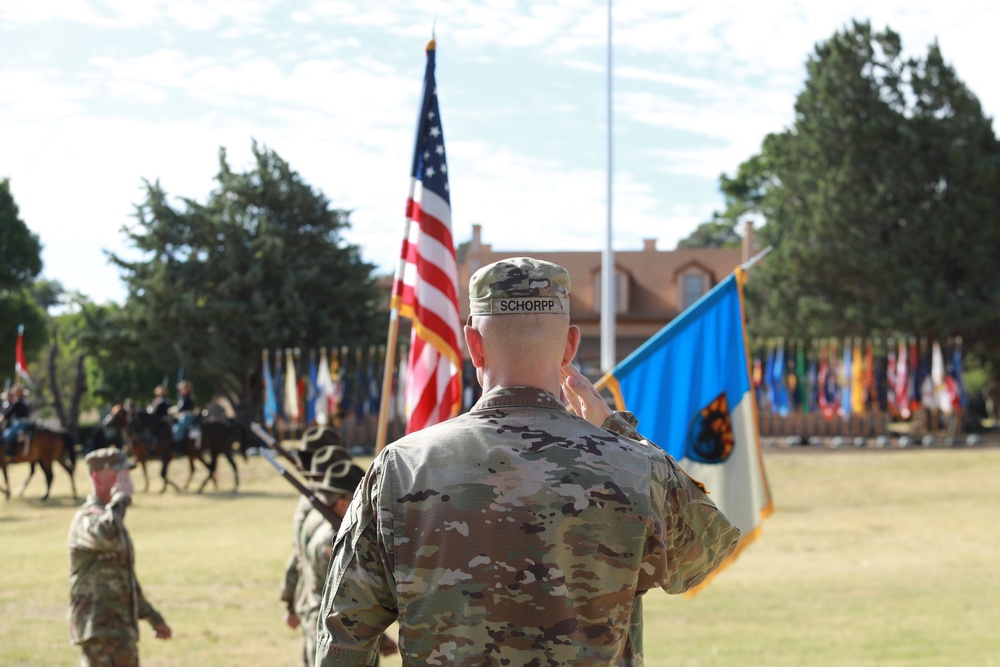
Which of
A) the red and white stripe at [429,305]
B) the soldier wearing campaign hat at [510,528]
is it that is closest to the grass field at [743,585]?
the red and white stripe at [429,305]

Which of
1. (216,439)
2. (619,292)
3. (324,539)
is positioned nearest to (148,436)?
(216,439)

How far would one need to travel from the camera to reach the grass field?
34.7 ft

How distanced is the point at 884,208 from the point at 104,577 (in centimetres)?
4278

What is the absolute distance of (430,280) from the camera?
290 inches

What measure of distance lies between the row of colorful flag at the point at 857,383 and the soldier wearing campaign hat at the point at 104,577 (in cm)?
3168

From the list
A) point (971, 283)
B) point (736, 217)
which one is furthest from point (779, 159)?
point (736, 217)

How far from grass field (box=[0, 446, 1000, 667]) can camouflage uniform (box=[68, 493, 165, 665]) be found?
2950 millimetres

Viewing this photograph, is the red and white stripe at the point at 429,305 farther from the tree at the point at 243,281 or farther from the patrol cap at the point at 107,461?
the tree at the point at 243,281

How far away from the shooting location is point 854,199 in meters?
46.0

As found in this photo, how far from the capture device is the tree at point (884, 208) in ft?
146

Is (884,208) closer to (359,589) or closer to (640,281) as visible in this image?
(640,281)

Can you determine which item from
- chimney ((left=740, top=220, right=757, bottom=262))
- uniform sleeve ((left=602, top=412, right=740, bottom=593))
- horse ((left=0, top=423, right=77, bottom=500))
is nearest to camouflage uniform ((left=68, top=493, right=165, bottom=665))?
uniform sleeve ((left=602, top=412, right=740, bottom=593))

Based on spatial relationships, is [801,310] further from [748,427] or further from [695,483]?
[695,483]

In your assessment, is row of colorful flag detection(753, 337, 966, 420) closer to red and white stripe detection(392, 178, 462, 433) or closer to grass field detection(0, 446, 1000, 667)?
grass field detection(0, 446, 1000, 667)
